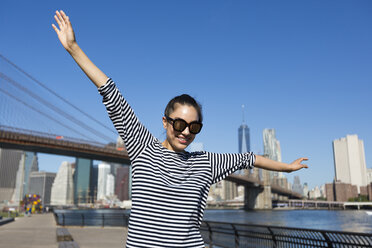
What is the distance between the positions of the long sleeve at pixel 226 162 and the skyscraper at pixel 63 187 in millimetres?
164460

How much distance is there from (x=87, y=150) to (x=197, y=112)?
36.2 m

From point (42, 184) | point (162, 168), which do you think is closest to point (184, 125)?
point (162, 168)

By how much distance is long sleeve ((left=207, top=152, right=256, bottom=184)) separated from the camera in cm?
164

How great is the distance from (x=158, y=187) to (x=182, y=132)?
0.27 metres

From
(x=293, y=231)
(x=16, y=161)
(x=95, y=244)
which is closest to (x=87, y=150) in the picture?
(x=95, y=244)

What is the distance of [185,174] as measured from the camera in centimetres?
151

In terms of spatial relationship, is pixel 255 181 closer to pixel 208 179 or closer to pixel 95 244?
pixel 95 244

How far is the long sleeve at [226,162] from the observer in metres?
1.64

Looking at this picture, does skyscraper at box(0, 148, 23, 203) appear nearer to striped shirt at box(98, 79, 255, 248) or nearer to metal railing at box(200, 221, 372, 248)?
metal railing at box(200, 221, 372, 248)

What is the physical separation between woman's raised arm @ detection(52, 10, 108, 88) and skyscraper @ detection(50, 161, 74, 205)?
6477 inches

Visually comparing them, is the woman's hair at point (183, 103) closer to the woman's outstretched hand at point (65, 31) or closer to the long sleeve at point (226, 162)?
the long sleeve at point (226, 162)

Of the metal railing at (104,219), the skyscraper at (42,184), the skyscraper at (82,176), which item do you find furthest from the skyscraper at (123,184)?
the metal railing at (104,219)

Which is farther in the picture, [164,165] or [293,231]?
[293,231]

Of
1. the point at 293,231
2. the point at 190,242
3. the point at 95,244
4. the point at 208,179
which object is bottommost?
the point at 95,244
